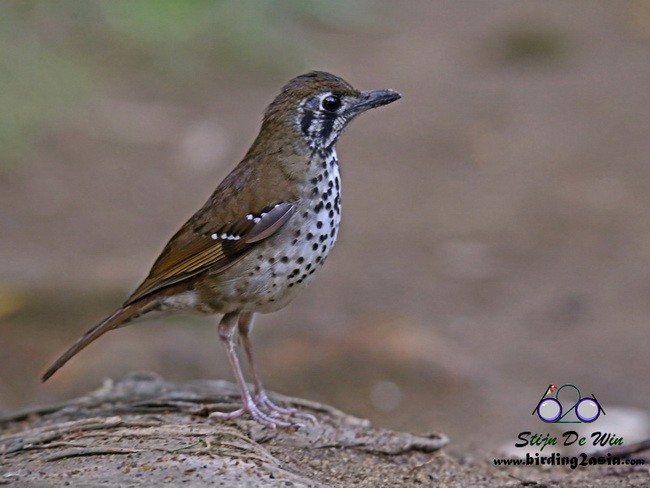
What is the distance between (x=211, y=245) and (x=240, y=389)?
1.99 ft

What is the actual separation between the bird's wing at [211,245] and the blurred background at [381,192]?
209 cm

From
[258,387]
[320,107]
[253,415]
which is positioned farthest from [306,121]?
[253,415]

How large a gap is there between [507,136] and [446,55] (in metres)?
2.43

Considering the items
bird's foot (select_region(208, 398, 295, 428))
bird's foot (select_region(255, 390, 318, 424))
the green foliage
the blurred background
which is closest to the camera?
bird's foot (select_region(208, 398, 295, 428))

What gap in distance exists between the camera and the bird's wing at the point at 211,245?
4.75 meters

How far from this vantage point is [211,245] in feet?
16.0

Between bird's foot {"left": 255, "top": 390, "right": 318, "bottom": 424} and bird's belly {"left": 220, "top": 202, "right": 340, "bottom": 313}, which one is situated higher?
bird's belly {"left": 220, "top": 202, "right": 340, "bottom": 313}

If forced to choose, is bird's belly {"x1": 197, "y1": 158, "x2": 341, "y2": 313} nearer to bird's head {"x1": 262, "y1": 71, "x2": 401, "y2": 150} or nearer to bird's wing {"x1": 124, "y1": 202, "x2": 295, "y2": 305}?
bird's wing {"x1": 124, "y1": 202, "x2": 295, "y2": 305}

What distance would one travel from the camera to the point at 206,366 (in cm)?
721

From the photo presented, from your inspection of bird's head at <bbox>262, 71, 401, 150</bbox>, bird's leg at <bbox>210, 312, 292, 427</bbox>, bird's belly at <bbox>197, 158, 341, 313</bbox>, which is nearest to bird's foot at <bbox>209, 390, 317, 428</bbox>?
bird's leg at <bbox>210, 312, 292, 427</bbox>

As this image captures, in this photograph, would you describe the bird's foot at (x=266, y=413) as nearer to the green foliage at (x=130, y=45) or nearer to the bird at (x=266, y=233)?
the bird at (x=266, y=233)

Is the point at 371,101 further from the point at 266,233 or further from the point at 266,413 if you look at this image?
the point at 266,413

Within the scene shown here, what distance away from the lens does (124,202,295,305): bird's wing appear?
15.6 ft

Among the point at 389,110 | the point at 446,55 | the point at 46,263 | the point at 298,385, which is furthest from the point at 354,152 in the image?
the point at 298,385
